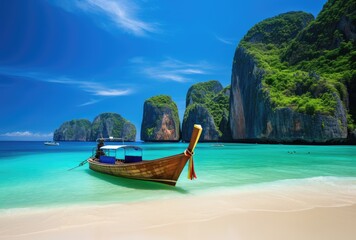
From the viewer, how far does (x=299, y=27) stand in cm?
8844

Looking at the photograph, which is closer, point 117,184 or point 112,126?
point 117,184

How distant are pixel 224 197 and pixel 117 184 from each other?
15.4 feet

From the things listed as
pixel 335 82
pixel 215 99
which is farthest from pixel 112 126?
pixel 335 82

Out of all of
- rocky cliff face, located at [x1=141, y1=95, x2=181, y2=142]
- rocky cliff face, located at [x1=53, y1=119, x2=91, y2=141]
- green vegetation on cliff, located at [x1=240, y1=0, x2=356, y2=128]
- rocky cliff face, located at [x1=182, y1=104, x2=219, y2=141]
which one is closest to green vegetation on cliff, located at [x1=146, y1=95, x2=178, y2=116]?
rocky cliff face, located at [x1=141, y1=95, x2=181, y2=142]

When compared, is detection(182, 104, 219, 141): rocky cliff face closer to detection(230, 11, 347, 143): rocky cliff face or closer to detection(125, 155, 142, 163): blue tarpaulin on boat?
detection(230, 11, 347, 143): rocky cliff face

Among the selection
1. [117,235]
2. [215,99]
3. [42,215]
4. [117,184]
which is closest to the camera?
[117,235]

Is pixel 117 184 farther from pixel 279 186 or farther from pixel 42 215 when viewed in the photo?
pixel 279 186

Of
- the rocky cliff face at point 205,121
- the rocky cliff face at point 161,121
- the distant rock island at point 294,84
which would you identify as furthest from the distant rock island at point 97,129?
the rocky cliff face at point 205,121

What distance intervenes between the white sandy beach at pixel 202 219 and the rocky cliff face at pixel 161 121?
102 m

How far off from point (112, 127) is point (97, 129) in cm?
1169

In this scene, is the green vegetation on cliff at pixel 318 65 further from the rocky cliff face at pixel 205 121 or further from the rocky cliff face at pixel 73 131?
the rocky cliff face at pixel 73 131

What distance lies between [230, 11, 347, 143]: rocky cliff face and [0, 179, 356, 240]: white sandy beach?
1703 inches

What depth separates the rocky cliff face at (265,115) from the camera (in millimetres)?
45688

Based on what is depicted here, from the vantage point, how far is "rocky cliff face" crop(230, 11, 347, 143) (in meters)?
45.7
